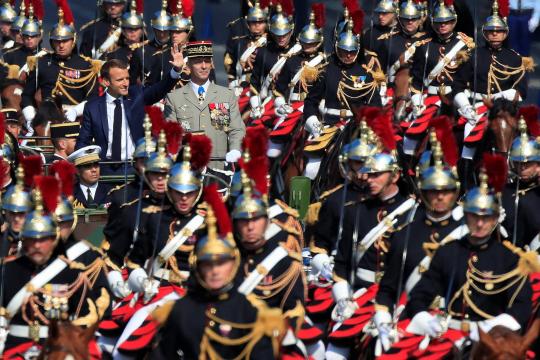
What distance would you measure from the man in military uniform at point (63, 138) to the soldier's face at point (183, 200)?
4593 millimetres

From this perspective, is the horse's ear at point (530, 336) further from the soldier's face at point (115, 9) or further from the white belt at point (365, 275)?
the soldier's face at point (115, 9)

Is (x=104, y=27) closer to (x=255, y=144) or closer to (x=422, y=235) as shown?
(x=255, y=144)

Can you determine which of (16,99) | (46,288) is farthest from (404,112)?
(46,288)

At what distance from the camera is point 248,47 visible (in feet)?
90.7

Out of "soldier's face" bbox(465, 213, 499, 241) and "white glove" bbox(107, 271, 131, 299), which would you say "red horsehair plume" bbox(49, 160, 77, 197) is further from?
"soldier's face" bbox(465, 213, 499, 241)

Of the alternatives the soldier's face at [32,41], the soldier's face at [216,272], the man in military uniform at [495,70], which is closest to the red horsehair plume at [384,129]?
the soldier's face at [216,272]

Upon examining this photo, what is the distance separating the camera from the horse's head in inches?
570

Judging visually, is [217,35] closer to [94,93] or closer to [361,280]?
[94,93]

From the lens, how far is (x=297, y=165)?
80.8ft

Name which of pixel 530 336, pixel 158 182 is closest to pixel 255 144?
pixel 158 182

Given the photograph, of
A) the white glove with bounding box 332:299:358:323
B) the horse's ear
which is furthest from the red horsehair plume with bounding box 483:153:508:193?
the horse's ear

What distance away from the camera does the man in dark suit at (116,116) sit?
22.2 meters

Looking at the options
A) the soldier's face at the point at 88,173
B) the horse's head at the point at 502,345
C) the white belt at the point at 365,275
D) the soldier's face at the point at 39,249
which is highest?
the soldier's face at the point at 39,249

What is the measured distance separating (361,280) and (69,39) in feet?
32.4
